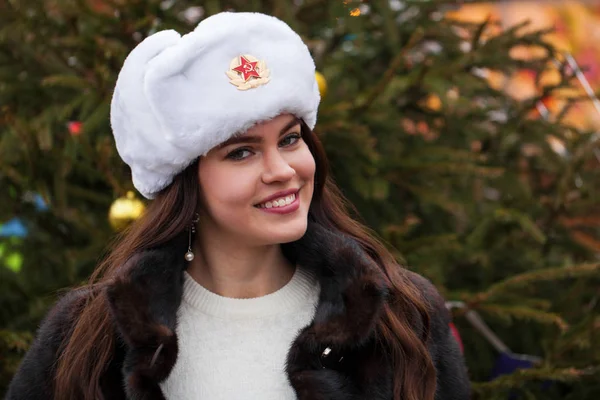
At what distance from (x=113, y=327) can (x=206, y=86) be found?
662 millimetres

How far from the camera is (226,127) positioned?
2.07 m

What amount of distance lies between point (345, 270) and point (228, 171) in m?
0.40

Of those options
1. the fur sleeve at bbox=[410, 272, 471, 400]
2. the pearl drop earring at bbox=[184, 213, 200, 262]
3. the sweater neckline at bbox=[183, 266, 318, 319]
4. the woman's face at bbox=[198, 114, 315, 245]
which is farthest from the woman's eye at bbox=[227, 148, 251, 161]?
the fur sleeve at bbox=[410, 272, 471, 400]

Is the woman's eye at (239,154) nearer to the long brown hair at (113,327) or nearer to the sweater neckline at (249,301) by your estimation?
the long brown hair at (113,327)

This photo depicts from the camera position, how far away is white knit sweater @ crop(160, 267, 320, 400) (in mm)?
2135

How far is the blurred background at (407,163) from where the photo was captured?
10.5 ft

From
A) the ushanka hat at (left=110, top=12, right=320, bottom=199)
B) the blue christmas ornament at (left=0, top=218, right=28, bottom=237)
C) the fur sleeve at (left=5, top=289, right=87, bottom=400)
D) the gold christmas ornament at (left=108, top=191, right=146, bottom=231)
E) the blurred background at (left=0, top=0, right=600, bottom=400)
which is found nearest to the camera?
the ushanka hat at (left=110, top=12, right=320, bottom=199)

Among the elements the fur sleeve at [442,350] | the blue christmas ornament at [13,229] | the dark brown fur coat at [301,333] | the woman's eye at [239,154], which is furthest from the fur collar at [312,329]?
the blue christmas ornament at [13,229]

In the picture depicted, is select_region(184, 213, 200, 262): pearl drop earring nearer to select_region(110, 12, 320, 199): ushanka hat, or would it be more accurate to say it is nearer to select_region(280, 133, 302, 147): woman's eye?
select_region(110, 12, 320, 199): ushanka hat

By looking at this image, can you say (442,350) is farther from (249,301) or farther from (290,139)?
(290,139)

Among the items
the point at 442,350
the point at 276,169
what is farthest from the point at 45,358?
the point at 442,350

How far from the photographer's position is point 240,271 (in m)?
2.29

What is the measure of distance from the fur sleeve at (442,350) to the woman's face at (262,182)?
1.55ft

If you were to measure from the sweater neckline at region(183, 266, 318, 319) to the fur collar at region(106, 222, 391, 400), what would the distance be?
5 centimetres
